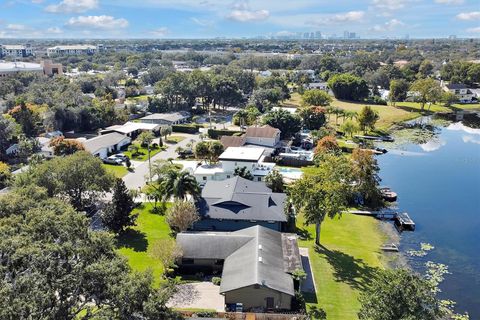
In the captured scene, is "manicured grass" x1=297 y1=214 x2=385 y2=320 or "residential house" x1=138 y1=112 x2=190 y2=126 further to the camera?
"residential house" x1=138 y1=112 x2=190 y2=126

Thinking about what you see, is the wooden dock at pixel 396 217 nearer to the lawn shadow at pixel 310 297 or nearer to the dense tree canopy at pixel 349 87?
the lawn shadow at pixel 310 297

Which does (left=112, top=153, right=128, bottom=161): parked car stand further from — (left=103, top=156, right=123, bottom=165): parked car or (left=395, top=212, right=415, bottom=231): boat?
(left=395, top=212, right=415, bottom=231): boat

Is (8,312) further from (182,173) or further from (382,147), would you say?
(382,147)

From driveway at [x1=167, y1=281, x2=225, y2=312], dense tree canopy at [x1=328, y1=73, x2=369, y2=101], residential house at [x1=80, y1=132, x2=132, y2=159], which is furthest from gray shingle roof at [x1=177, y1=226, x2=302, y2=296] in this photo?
dense tree canopy at [x1=328, y1=73, x2=369, y2=101]

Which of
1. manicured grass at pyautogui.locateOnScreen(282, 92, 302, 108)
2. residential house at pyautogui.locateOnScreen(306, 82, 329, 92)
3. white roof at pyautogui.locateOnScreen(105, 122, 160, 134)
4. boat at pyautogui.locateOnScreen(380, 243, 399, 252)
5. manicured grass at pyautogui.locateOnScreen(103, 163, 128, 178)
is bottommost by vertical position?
boat at pyautogui.locateOnScreen(380, 243, 399, 252)

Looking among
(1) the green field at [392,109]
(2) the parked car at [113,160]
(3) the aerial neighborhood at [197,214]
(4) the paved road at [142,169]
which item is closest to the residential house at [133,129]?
(3) the aerial neighborhood at [197,214]

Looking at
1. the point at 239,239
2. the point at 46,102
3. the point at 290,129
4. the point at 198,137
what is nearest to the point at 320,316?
the point at 239,239
